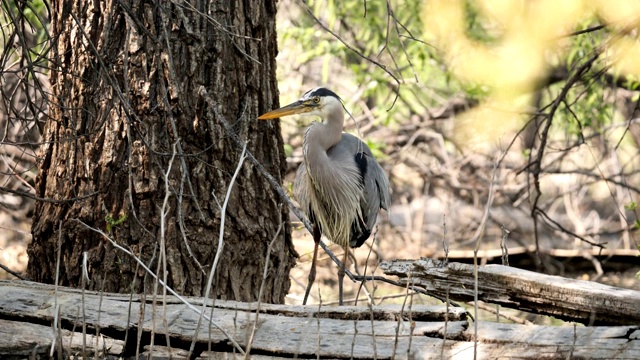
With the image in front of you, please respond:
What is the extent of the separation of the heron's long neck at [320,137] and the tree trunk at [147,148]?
2.48 ft

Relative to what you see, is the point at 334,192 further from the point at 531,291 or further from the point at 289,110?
the point at 531,291

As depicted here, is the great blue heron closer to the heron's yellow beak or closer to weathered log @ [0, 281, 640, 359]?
the heron's yellow beak

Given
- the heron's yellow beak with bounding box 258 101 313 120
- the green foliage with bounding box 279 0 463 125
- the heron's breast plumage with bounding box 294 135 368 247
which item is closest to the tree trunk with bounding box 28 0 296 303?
the heron's yellow beak with bounding box 258 101 313 120

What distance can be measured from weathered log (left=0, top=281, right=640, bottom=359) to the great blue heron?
5.30 ft

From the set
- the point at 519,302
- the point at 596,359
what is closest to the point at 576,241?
the point at 519,302

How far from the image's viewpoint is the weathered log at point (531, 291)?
126 inches

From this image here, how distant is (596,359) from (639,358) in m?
0.13

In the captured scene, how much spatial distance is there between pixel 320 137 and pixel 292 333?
6.39 ft

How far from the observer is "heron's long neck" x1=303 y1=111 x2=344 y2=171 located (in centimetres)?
488

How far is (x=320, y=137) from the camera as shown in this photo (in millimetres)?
4906

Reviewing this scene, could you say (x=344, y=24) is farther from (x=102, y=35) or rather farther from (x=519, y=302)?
(x=519, y=302)

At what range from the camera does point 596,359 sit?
110 inches

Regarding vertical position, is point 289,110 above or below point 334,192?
above

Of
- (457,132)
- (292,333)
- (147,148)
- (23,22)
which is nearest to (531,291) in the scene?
(292,333)
